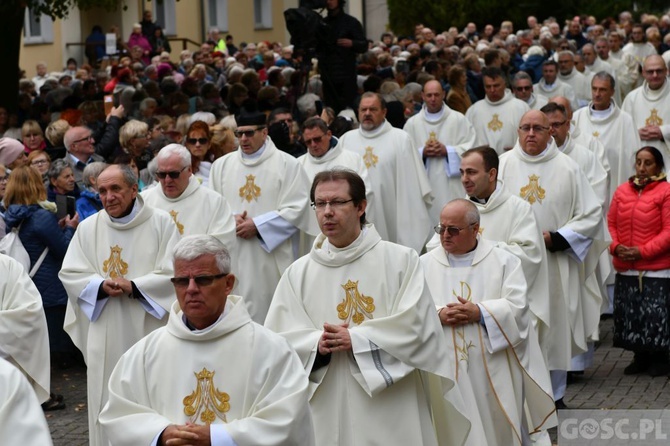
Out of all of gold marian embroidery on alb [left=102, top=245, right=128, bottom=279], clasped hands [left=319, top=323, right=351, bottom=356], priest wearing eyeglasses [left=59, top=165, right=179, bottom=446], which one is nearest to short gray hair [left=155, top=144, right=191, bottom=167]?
priest wearing eyeglasses [left=59, top=165, right=179, bottom=446]

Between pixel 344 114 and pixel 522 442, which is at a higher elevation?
pixel 344 114

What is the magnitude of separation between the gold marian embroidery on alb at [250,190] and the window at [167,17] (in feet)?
93.0

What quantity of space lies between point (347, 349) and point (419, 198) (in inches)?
256

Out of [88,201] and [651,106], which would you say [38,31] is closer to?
Result: [651,106]

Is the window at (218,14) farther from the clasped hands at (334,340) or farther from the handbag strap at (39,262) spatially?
the clasped hands at (334,340)

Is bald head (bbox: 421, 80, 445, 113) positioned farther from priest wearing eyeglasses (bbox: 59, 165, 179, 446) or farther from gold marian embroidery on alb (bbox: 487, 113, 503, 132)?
priest wearing eyeglasses (bbox: 59, 165, 179, 446)

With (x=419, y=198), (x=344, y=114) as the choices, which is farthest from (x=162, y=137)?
(x=344, y=114)

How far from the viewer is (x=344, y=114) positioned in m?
15.2

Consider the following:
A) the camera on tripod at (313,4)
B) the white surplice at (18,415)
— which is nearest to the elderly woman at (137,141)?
the camera on tripod at (313,4)

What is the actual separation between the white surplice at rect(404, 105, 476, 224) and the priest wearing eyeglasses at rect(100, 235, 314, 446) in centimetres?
828

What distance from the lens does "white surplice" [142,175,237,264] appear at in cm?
951

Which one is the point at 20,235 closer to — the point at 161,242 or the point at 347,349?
the point at 161,242

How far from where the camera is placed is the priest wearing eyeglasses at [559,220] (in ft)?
32.7

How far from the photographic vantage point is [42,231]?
10.5m
